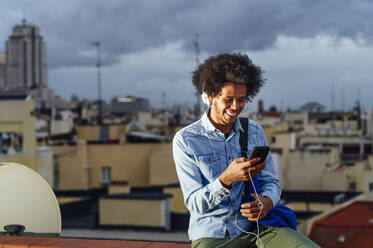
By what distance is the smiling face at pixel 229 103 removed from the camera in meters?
3.71

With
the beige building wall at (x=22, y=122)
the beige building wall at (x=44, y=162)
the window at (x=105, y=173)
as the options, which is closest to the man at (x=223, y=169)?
the beige building wall at (x=22, y=122)

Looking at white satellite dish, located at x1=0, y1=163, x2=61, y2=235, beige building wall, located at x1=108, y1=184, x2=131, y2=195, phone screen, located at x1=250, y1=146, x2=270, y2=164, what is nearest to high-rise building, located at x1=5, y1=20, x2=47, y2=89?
beige building wall, located at x1=108, y1=184, x2=131, y2=195

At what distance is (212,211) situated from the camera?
365cm

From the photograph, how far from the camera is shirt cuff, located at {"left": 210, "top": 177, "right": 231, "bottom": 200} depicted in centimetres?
344

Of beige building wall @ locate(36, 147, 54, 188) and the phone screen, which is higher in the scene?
the phone screen

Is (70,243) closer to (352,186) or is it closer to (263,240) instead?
(263,240)

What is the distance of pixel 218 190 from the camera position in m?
3.45

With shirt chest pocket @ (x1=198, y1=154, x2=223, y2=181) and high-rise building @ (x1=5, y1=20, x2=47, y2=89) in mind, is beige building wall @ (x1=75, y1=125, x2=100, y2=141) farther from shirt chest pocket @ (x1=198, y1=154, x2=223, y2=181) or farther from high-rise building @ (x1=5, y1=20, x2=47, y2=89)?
high-rise building @ (x1=5, y1=20, x2=47, y2=89)

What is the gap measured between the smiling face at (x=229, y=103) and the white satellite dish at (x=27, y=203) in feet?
6.14

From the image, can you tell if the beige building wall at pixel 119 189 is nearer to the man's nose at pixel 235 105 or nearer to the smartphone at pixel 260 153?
the man's nose at pixel 235 105

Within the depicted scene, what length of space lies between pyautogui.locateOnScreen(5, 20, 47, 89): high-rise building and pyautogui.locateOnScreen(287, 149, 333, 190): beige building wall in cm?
9771

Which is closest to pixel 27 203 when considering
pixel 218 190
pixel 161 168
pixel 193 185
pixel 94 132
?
pixel 193 185

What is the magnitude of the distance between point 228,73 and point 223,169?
611mm

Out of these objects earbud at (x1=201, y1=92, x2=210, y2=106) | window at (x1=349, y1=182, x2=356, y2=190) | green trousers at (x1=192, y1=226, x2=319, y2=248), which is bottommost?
window at (x1=349, y1=182, x2=356, y2=190)
